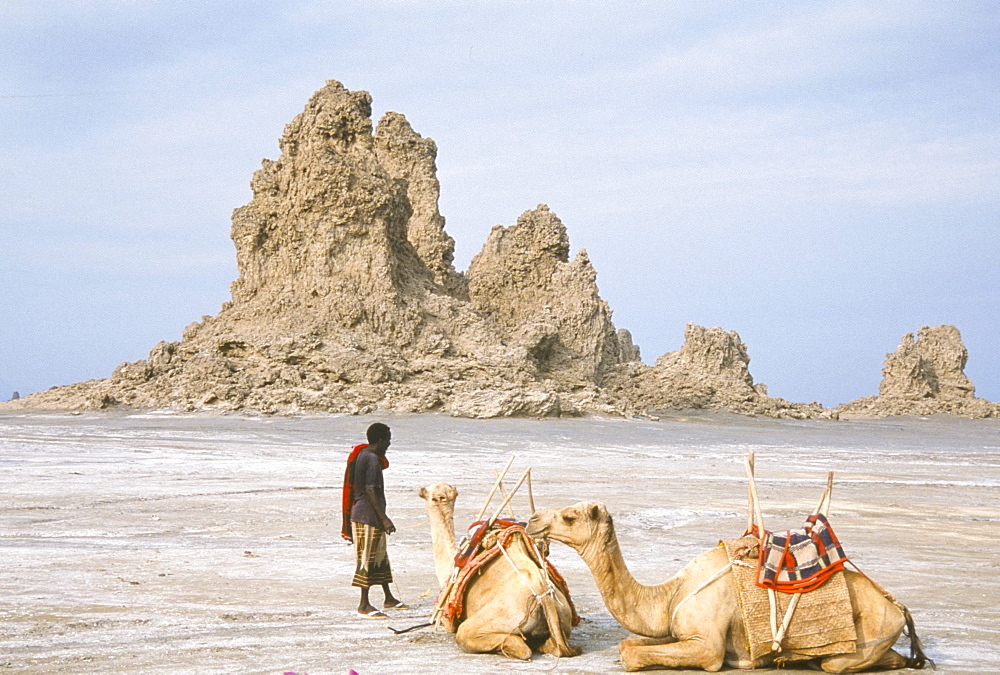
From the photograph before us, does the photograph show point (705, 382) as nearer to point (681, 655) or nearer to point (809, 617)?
point (809, 617)

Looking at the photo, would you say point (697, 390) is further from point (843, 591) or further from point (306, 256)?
point (843, 591)

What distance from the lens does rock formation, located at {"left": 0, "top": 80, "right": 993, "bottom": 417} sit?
3045 cm

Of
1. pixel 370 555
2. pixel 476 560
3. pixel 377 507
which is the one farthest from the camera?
pixel 370 555

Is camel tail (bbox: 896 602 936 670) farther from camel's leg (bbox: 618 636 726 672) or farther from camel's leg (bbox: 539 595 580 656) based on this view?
camel's leg (bbox: 539 595 580 656)

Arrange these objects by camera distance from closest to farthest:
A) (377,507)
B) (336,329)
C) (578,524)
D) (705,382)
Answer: (578,524) → (377,507) → (336,329) → (705,382)

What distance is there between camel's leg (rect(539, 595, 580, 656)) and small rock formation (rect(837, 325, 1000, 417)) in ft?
156

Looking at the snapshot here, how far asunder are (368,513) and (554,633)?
1.83 meters

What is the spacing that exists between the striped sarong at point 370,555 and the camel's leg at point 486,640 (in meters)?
1.30

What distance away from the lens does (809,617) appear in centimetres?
571

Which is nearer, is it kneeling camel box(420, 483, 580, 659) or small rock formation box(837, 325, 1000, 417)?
kneeling camel box(420, 483, 580, 659)

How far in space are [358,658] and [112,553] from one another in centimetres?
437

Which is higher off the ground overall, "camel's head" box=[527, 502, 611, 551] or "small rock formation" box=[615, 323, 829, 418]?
"small rock formation" box=[615, 323, 829, 418]

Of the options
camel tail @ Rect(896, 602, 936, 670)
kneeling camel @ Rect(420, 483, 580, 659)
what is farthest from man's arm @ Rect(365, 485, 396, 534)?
camel tail @ Rect(896, 602, 936, 670)

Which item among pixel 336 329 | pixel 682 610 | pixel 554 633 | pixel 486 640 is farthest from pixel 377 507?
pixel 336 329
